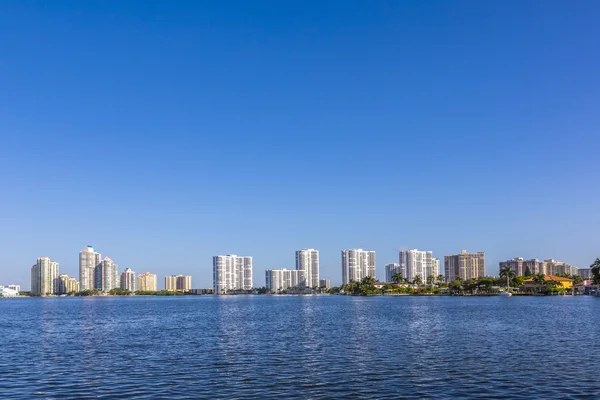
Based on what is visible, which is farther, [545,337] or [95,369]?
[545,337]

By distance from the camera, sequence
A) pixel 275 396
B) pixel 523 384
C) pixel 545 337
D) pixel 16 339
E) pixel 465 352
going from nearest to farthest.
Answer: pixel 275 396 < pixel 523 384 < pixel 465 352 < pixel 545 337 < pixel 16 339

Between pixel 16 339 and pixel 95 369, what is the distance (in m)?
29.8

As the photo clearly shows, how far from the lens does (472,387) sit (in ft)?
106

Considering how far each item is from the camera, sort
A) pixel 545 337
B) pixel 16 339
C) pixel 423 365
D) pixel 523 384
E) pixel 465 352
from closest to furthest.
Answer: pixel 523 384, pixel 423 365, pixel 465 352, pixel 545 337, pixel 16 339

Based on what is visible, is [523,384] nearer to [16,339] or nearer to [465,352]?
[465,352]

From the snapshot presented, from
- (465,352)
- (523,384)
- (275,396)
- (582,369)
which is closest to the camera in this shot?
(275,396)

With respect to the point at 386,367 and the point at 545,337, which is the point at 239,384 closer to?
the point at 386,367

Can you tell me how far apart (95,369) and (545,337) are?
4502 centimetres

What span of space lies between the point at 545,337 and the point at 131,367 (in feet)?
140

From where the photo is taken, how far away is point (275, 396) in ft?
100

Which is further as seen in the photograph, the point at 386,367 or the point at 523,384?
the point at 386,367

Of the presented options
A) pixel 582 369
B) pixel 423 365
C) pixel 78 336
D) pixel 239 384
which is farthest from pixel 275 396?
pixel 78 336

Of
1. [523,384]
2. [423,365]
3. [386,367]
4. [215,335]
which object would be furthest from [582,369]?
[215,335]

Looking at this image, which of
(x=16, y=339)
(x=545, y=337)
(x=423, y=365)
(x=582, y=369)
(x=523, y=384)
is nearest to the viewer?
(x=523, y=384)
